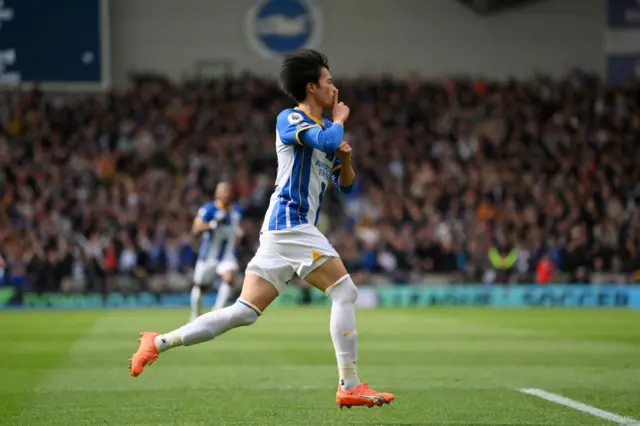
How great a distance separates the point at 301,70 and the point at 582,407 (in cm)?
331

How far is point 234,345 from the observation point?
15.2 m

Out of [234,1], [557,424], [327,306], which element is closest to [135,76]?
[234,1]

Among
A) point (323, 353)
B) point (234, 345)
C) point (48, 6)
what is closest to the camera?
point (323, 353)

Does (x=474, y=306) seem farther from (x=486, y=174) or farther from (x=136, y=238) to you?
(x=136, y=238)

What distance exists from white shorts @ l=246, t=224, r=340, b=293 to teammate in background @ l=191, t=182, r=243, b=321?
12138 millimetres

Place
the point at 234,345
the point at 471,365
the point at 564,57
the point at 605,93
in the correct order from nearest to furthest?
the point at 471,365 → the point at 234,345 → the point at 605,93 → the point at 564,57

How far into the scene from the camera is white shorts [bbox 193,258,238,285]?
66.3ft

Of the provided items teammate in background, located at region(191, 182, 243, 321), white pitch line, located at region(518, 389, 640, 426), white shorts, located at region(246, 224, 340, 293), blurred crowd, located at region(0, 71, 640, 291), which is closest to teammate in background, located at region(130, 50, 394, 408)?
white shorts, located at region(246, 224, 340, 293)

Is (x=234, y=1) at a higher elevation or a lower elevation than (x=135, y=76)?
higher

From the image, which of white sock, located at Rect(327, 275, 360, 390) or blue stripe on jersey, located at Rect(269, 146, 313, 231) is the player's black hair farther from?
white sock, located at Rect(327, 275, 360, 390)

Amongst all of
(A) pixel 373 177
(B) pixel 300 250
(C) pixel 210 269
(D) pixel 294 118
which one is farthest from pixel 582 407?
(A) pixel 373 177

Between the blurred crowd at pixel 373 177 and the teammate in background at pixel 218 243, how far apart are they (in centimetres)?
723

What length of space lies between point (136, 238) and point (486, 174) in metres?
9.86

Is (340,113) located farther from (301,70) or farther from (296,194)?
(296,194)
